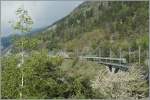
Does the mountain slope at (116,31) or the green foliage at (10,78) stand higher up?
the mountain slope at (116,31)

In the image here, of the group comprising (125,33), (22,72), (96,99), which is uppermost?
(125,33)

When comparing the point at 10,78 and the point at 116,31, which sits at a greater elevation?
the point at 116,31

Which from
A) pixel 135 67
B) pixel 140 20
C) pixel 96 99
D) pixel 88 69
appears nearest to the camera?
pixel 96 99

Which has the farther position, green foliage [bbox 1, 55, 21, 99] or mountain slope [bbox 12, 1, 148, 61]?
mountain slope [bbox 12, 1, 148, 61]

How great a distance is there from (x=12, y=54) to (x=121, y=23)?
40.6 ft

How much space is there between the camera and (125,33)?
70.8 feet

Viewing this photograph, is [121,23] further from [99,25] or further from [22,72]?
[22,72]

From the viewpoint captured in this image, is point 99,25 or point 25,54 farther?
point 99,25

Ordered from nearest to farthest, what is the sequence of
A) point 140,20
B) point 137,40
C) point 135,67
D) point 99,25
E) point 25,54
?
point 25,54, point 135,67, point 137,40, point 140,20, point 99,25

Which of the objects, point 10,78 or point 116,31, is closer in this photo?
point 10,78

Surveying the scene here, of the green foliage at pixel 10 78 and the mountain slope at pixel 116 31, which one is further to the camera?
the mountain slope at pixel 116 31

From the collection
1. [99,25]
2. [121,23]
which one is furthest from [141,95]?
[99,25]

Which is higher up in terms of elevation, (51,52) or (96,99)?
(51,52)

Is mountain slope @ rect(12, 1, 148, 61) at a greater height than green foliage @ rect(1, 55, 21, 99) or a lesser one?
greater
